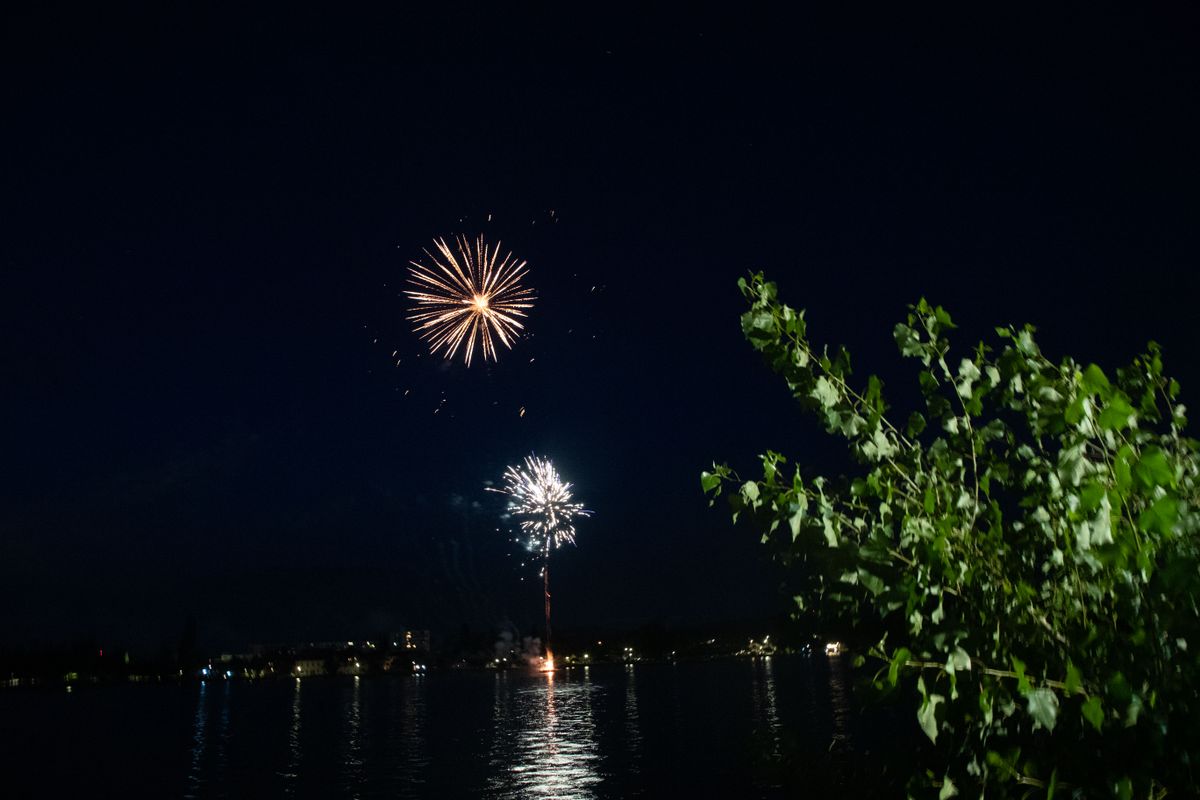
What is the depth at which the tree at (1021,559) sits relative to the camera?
9.80 feet

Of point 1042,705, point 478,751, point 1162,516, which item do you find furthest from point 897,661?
point 478,751

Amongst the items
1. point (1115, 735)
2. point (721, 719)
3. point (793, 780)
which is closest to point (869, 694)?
point (1115, 735)

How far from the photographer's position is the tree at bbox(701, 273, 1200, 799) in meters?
2.99

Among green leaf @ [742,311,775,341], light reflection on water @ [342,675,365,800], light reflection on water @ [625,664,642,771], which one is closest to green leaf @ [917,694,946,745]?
green leaf @ [742,311,775,341]

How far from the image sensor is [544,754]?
66188 mm

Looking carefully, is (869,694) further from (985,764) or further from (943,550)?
(985,764)

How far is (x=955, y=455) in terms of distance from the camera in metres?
4.13

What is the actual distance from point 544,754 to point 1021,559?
67786mm

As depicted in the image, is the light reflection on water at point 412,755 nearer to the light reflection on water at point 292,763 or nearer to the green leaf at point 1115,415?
the light reflection on water at point 292,763

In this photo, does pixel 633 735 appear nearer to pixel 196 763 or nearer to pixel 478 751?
pixel 478 751

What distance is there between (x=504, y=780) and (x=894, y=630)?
55.1 metres

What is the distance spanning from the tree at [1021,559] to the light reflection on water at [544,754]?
46629 millimetres

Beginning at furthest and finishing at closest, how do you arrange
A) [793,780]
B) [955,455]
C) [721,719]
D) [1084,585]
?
[721,719]
[793,780]
[955,455]
[1084,585]

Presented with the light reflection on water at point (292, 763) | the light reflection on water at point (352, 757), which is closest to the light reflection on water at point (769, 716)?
the light reflection on water at point (352, 757)
